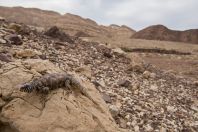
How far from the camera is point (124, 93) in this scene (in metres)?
7.74

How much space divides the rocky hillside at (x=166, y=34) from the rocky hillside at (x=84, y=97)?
57.2ft

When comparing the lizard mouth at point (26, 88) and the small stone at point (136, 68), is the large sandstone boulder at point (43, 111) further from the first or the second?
the small stone at point (136, 68)

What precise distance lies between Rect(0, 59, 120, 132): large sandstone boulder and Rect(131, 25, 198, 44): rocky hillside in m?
23.1

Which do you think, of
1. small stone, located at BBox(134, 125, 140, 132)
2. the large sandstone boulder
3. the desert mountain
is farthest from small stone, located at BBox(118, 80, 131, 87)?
the desert mountain

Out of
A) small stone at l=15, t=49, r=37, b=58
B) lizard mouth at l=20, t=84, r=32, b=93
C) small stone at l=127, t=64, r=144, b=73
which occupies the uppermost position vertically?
lizard mouth at l=20, t=84, r=32, b=93

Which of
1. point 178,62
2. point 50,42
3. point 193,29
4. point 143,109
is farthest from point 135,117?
point 193,29

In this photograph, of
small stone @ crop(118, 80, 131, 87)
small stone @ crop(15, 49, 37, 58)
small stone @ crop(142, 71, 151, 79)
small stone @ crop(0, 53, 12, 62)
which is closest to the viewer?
small stone @ crop(0, 53, 12, 62)

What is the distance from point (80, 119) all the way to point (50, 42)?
17.2 feet

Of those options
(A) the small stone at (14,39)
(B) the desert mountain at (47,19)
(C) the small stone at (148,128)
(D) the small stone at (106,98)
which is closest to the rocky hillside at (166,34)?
(B) the desert mountain at (47,19)

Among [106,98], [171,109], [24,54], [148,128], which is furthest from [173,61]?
[148,128]

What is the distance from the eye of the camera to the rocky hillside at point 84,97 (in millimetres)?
4609

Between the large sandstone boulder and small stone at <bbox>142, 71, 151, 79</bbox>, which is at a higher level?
the large sandstone boulder

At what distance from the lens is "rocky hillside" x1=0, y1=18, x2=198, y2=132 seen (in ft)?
15.1

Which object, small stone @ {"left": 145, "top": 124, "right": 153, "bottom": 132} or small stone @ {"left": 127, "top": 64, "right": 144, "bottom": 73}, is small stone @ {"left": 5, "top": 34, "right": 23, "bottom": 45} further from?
small stone @ {"left": 145, "top": 124, "right": 153, "bottom": 132}
